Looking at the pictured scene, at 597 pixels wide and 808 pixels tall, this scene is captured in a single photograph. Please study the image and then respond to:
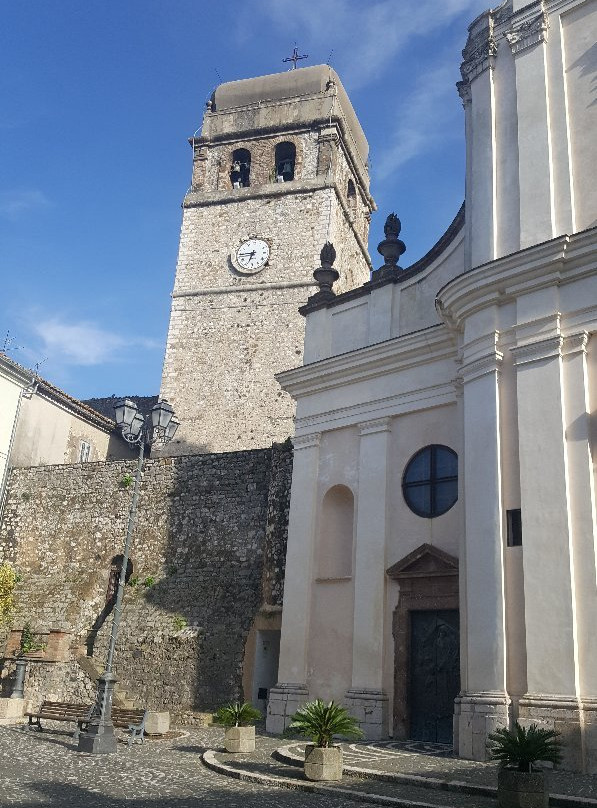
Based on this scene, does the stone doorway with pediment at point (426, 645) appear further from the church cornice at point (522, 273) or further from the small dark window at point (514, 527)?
the church cornice at point (522, 273)

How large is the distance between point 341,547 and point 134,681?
6.40 m

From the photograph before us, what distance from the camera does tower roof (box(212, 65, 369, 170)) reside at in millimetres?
31594

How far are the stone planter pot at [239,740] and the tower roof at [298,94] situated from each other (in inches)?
1025

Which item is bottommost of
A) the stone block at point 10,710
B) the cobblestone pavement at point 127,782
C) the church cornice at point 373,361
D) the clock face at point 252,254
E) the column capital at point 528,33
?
the cobblestone pavement at point 127,782

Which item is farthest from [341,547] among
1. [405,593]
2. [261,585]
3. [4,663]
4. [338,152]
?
[338,152]

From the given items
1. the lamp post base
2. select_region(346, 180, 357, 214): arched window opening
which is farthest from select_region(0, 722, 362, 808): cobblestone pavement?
select_region(346, 180, 357, 214): arched window opening

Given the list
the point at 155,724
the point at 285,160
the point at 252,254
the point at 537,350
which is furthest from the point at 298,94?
the point at 155,724

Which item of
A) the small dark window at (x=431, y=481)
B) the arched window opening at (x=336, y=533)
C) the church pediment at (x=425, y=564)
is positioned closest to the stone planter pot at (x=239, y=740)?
the church pediment at (x=425, y=564)

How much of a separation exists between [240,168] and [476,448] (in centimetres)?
2371

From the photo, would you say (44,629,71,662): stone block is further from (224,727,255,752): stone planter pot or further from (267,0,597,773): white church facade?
(224,727,255,752): stone planter pot

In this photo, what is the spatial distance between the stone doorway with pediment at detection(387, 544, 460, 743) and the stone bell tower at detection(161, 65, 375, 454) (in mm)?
13574

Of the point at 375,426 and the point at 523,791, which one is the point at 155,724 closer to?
the point at 375,426

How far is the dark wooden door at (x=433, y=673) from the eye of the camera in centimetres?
1246

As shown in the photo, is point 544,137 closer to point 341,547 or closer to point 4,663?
point 341,547
